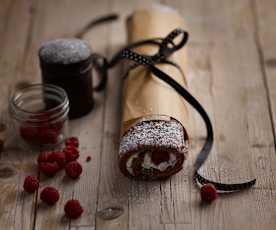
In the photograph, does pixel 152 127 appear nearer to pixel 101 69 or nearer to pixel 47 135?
pixel 47 135

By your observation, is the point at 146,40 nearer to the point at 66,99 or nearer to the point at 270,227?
the point at 66,99

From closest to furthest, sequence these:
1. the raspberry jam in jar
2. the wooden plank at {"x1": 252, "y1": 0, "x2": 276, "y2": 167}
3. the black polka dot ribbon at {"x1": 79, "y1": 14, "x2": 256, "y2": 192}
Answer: the black polka dot ribbon at {"x1": 79, "y1": 14, "x2": 256, "y2": 192} → the raspberry jam in jar → the wooden plank at {"x1": 252, "y1": 0, "x2": 276, "y2": 167}

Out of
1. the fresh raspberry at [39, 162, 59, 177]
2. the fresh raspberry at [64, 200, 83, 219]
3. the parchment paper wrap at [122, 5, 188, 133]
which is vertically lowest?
the fresh raspberry at [64, 200, 83, 219]

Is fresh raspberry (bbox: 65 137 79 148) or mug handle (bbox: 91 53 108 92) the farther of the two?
mug handle (bbox: 91 53 108 92)

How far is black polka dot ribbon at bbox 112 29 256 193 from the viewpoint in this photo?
1.73m

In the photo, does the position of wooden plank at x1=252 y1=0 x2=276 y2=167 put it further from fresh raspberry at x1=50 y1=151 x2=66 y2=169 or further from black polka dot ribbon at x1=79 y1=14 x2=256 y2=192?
fresh raspberry at x1=50 y1=151 x2=66 y2=169

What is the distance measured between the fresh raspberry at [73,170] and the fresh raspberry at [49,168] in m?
0.04

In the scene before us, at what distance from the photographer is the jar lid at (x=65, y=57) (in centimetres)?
191

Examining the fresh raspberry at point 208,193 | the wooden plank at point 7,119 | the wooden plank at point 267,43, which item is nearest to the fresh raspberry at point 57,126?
the wooden plank at point 7,119

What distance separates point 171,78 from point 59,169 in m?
0.43

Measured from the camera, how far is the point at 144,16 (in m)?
2.21

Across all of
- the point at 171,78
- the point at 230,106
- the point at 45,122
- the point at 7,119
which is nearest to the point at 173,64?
the point at 171,78

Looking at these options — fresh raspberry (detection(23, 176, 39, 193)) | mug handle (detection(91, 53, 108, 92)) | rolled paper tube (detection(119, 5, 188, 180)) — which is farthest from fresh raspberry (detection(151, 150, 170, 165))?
mug handle (detection(91, 53, 108, 92))

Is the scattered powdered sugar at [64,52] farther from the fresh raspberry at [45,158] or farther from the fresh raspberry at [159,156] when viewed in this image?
the fresh raspberry at [159,156]
